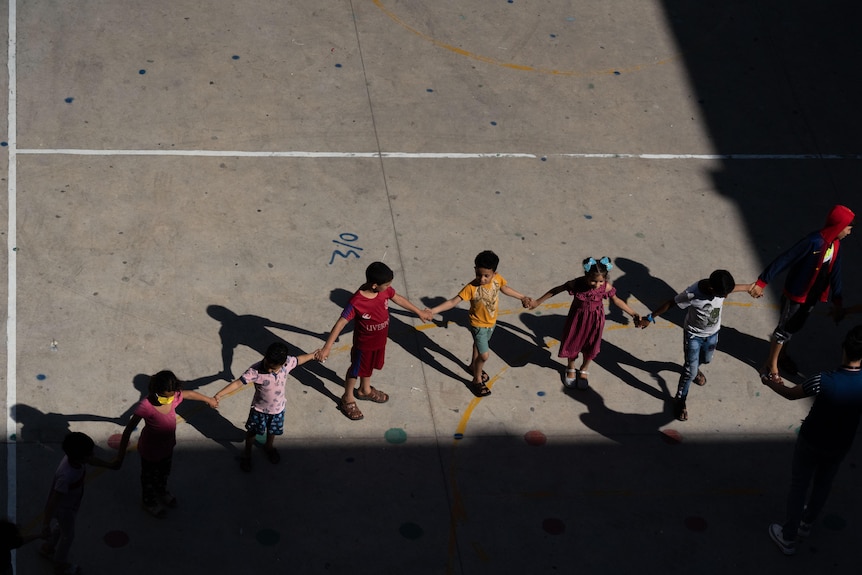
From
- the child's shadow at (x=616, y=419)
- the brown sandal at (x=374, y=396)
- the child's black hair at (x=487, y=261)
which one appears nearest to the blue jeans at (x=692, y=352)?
the child's shadow at (x=616, y=419)

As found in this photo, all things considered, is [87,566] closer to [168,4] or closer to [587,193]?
[587,193]

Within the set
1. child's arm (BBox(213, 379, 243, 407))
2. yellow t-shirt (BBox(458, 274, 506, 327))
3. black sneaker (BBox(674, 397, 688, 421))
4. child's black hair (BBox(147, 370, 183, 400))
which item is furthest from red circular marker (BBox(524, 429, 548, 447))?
child's black hair (BBox(147, 370, 183, 400))

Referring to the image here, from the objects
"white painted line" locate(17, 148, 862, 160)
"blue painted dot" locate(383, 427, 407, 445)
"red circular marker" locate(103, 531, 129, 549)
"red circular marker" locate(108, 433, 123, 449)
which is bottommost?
"red circular marker" locate(103, 531, 129, 549)

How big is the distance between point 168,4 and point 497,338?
21.9 ft

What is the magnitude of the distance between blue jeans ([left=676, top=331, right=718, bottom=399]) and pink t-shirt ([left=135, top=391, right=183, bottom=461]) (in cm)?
422

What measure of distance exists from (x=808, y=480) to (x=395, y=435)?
3.26 m

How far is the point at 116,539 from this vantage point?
8070 mm

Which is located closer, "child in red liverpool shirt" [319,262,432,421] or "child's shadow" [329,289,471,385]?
"child in red liverpool shirt" [319,262,432,421]

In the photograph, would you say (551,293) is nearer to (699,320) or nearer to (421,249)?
(699,320)

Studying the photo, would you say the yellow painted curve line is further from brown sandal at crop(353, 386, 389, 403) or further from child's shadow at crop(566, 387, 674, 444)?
brown sandal at crop(353, 386, 389, 403)

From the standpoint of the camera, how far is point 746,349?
407 inches

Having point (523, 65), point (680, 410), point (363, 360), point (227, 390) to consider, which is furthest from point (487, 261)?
point (523, 65)

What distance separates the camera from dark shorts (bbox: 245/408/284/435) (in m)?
8.55

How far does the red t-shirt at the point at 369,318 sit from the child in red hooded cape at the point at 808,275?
3218 mm
